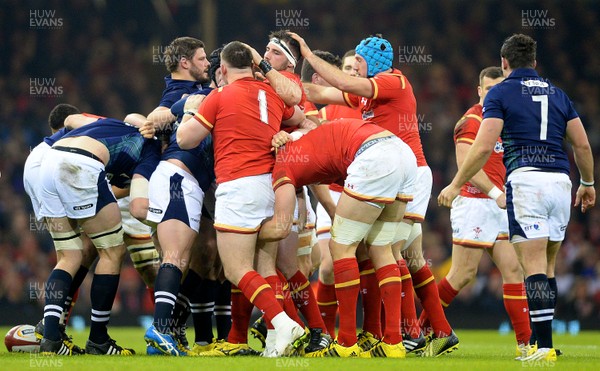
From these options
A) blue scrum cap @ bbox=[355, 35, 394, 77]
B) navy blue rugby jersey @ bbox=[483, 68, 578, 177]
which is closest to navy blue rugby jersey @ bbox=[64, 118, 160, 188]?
blue scrum cap @ bbox=[355, 35, 394, 77]

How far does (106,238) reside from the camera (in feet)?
26.5

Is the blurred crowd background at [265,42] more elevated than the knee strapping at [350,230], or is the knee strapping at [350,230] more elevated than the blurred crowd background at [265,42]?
the blurred crowd background at [265,42]

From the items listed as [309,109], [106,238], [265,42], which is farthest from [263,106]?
[265,42]

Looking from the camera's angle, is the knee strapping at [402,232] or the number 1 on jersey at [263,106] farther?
the knee strapping at [402,232]

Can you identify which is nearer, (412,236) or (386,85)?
(386,85)

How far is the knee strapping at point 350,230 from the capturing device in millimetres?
7379

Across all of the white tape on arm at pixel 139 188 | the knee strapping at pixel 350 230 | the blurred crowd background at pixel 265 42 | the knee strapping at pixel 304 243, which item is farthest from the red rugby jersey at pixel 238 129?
the blurred crowd background at pixel 265 42

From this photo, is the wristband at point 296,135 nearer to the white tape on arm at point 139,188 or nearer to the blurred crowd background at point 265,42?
the white tape on arm at point 139,188

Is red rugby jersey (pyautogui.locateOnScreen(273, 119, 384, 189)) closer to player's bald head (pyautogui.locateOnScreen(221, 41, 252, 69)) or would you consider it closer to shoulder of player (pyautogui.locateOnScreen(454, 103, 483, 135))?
player's bald head (pyautogui.locateOnScreen(221, 41, 252, 69))

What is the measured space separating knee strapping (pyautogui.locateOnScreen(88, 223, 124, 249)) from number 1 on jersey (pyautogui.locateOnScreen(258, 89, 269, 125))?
165cm

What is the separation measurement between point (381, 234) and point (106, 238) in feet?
7.94

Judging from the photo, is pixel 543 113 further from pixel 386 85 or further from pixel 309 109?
pixel 309 109

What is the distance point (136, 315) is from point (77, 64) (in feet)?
23.2

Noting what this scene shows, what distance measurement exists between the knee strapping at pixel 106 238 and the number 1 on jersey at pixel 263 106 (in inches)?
64.8
